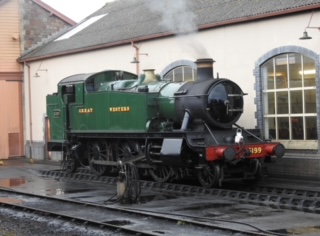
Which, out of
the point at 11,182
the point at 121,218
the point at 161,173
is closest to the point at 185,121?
the point at 161,173

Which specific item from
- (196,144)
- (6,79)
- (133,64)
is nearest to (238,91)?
(196,144)

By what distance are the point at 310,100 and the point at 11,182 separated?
8763mm

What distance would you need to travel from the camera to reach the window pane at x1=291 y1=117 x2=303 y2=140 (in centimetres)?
1547

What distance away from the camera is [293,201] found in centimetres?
1130

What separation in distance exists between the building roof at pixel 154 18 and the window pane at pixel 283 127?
278 centimetres

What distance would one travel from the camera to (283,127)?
1593 cm

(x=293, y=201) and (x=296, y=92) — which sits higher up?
(x=296, y=92)

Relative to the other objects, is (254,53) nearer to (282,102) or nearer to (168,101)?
(282,102)

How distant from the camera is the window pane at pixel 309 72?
15031 millimetres

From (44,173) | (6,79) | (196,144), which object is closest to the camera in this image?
(196,144)

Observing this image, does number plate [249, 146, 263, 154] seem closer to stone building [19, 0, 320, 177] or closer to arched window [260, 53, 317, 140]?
stone building [19, 0, 320, 177]

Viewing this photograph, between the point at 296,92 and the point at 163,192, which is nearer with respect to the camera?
the point at 163,192

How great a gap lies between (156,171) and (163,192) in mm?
1773

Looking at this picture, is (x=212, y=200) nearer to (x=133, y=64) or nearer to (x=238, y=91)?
(x=238, y=91)
